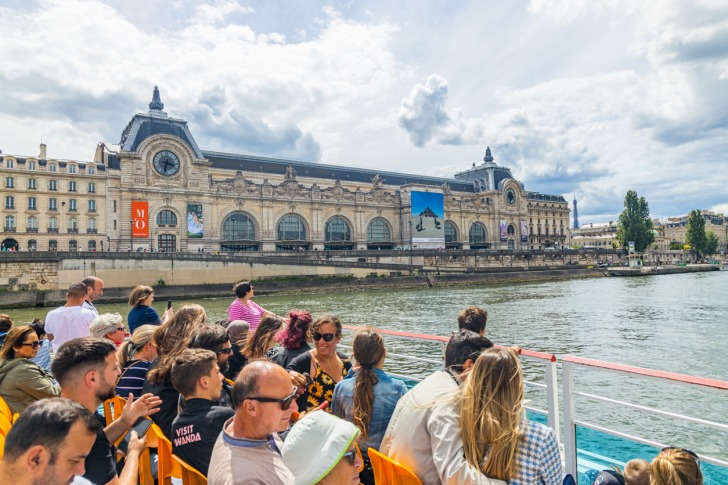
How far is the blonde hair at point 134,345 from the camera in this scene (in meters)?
3.76

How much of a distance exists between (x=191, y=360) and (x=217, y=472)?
2.65 ft

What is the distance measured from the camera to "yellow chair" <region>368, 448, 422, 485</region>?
2.08m

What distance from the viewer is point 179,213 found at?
47.4m

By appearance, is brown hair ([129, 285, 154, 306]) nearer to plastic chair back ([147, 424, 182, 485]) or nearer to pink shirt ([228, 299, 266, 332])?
pink shirt ([228, 299, 266, 332])

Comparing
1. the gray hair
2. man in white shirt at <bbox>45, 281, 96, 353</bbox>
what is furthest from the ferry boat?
man in white shirt at <bbox>45, 281, 96, 353</bbox>

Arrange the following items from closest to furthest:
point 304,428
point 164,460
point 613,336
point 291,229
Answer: point 304,428 → point 164,460 → point 613,336 → point 291,229

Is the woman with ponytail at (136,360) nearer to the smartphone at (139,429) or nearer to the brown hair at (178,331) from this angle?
the brown hair at (178,331)

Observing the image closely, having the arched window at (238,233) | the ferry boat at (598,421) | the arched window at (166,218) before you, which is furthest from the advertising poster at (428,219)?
the ferry boat at (598,421)

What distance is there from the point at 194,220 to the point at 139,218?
17.0 ft

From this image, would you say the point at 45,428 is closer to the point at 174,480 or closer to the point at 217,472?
the point at 217,472

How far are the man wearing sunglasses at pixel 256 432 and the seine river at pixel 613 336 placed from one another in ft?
14.3

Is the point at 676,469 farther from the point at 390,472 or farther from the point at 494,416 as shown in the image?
the point at 390,472

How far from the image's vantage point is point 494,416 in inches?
76.4

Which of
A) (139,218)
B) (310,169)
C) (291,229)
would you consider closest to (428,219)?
(310,169)
